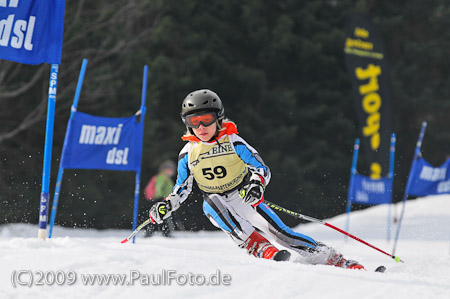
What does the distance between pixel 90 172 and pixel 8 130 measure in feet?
7.95

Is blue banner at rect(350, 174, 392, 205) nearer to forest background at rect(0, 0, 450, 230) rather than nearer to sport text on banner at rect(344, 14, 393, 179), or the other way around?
sport text on banner at rect(344, 14, 393, 179)

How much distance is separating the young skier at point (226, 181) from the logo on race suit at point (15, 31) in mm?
1370

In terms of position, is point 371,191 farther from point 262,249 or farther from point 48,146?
point 48,146

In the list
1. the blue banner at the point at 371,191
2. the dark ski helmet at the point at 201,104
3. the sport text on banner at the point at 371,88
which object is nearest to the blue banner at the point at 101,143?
the dark ski helmet at the point at 201,104

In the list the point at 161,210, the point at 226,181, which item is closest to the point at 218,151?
the point at 226,181

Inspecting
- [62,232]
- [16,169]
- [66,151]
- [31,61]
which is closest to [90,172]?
[16,169]

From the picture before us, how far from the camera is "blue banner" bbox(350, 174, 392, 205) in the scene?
11.5 m

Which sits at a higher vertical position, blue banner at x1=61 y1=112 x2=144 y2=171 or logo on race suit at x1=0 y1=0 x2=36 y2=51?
logo on race suit at x1=0 y1=0 x2=36 y2=51

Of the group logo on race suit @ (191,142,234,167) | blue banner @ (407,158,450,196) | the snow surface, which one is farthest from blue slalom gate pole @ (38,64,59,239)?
blue banner @ (407,158,450,196)

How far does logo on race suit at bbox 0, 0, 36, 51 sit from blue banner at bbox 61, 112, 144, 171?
236cm

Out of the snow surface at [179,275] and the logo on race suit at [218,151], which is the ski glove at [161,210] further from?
the snow surface at [179,275]

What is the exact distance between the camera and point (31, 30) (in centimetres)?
510

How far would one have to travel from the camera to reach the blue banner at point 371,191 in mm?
11539

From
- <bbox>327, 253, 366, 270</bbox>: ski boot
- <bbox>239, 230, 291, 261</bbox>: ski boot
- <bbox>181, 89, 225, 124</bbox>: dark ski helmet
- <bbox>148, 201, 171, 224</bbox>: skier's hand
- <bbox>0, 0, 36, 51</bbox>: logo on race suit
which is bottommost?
<bbox>327, 253, 366, 270</bbox>: ski boot
